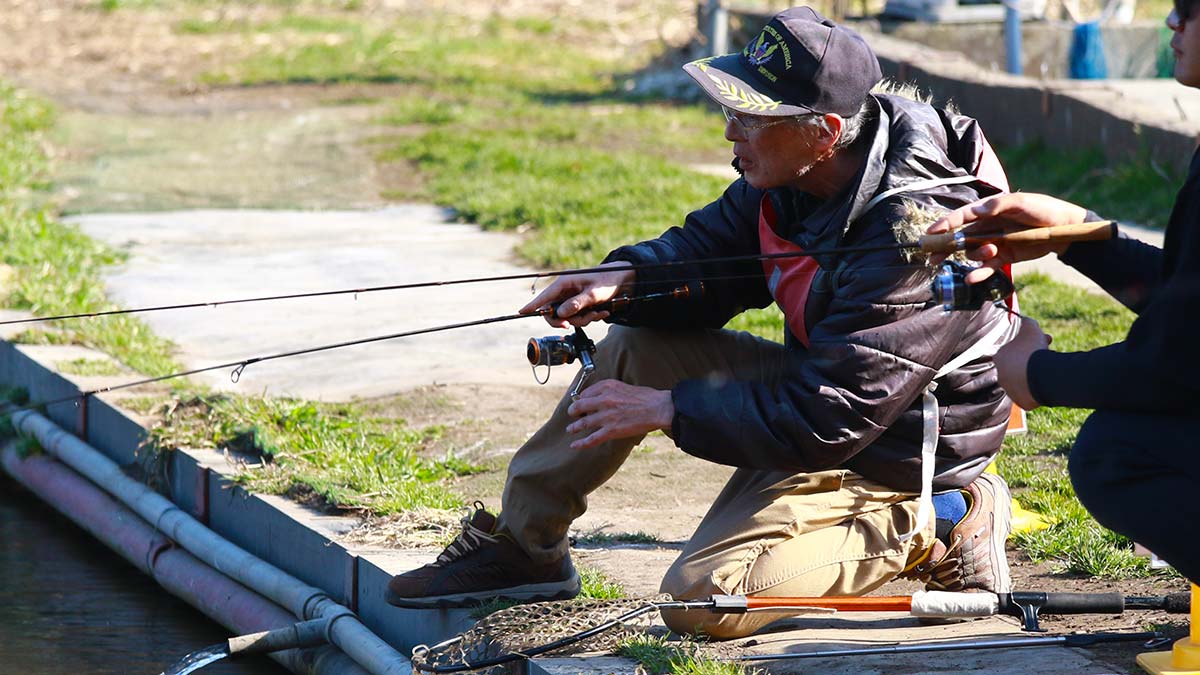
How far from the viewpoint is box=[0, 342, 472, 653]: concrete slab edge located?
4.39 meters

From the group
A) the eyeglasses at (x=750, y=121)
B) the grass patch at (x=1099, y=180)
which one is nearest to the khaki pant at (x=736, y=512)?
the eyeglasses at (x=750, y=121)

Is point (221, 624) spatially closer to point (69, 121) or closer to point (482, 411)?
point (482, 411)

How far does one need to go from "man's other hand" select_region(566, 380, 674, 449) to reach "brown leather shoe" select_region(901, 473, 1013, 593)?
78 cm

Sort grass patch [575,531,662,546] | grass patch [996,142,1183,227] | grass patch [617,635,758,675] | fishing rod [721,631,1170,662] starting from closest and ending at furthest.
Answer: grass patch [617,635,758,675]
fishing rod [721,631,1170,662]
grass patch [575,531,662,546]
grass patch [996,142,1183,227]

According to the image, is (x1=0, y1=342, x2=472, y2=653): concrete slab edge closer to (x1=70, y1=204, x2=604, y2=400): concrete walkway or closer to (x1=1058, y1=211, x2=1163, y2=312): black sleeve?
(x1=70, y1=204, x2=604, y2=400): concrete walkway

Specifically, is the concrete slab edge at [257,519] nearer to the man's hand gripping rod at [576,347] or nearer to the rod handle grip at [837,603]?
the man's hand gripping rod at [576,347]

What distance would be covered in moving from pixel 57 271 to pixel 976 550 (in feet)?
17.9

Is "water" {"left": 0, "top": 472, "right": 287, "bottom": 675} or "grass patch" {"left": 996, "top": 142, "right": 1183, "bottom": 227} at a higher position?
"grass patch" {"left": 996, "top": 142, "right": 1183, "bottom": 227}

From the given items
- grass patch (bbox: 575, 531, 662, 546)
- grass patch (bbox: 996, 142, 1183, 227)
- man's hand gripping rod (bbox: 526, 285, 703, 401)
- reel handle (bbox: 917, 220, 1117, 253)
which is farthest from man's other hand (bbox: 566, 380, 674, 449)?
grass patch (bbox: 996, 142, 1183, 227)

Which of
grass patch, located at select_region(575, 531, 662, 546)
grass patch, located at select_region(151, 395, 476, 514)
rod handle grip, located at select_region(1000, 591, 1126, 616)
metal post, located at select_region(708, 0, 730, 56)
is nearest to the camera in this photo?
rod handle grip, located at select_region(1000, 591, 1126, 616)

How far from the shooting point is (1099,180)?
976 cm

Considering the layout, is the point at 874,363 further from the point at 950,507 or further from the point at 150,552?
the point at 150,552

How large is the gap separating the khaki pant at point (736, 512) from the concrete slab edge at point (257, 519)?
39cm

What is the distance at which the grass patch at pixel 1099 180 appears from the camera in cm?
893
